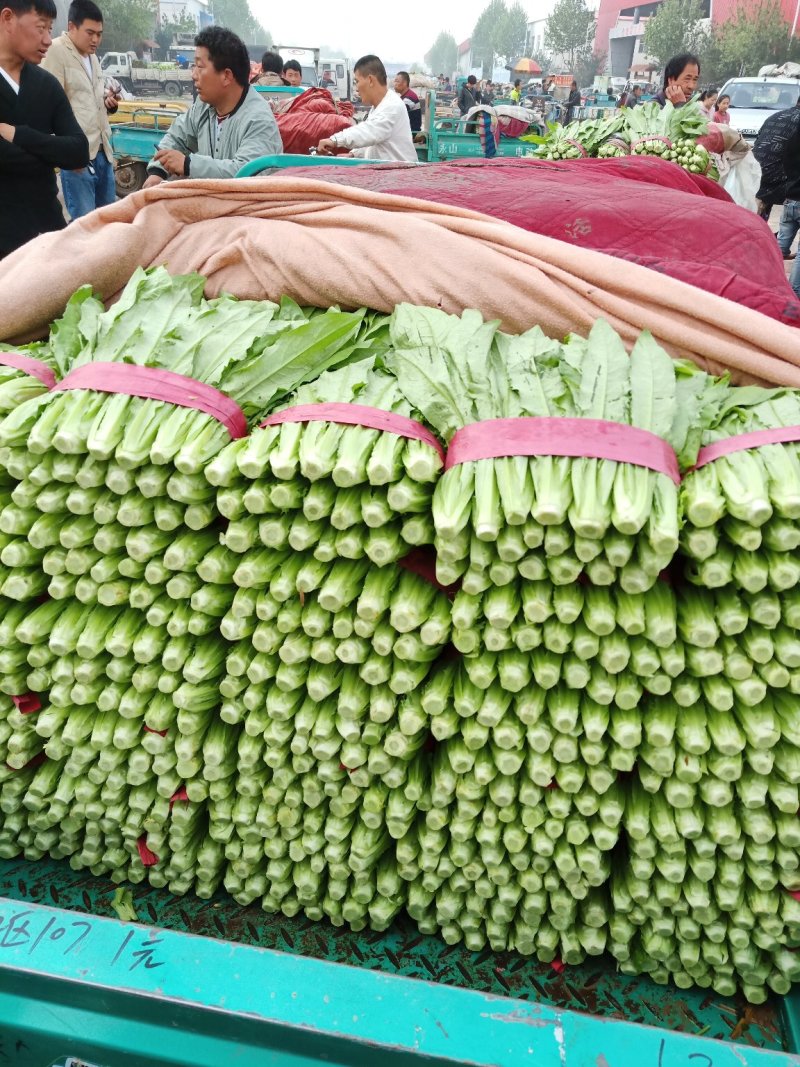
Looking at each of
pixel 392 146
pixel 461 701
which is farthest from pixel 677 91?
pixel 461 701

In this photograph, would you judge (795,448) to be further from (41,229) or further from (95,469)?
(41,229)

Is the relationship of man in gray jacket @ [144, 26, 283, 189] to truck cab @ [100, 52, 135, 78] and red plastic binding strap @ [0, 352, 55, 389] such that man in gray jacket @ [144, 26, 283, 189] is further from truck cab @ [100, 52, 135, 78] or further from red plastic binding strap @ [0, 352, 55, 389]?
truck cab @ [100, 52, 135, 78]

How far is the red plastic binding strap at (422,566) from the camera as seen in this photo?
73.5 inches

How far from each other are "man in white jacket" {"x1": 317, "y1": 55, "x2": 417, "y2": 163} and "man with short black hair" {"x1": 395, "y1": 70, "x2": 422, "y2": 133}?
6.47 meters

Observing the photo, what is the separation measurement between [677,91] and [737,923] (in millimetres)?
7963

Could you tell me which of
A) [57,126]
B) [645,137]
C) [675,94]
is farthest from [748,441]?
[675,94]

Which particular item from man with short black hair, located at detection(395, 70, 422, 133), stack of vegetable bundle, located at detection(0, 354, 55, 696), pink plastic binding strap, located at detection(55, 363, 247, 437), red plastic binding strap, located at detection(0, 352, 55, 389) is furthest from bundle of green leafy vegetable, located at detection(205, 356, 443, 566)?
man with short black hair, located at detection(395, 70, 422, 133)

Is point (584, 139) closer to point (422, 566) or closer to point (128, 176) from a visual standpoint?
point (422, 566)

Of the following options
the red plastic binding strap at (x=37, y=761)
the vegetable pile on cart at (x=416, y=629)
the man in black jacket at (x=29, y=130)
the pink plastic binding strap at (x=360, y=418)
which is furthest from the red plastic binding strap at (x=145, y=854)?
the man in black jacket at (x=29, y=130)

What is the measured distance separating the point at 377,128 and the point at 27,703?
5532mm

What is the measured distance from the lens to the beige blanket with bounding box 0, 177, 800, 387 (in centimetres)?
207

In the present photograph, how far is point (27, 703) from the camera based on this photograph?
6.83 feet

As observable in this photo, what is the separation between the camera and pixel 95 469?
6.08ft

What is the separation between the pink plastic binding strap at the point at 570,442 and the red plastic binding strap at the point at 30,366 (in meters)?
1.19
